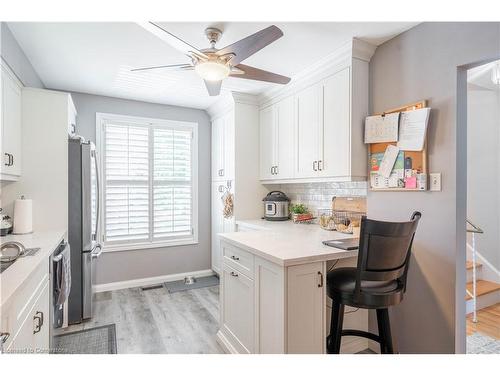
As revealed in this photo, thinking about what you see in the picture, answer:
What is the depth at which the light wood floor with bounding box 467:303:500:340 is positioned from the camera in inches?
97.0

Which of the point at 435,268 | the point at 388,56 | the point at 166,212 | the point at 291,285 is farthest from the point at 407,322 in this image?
the point at 166,212

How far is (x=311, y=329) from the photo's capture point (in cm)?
167

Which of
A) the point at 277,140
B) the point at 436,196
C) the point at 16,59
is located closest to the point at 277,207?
the point at 277,140

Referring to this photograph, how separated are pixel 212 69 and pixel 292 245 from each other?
127 centimetres

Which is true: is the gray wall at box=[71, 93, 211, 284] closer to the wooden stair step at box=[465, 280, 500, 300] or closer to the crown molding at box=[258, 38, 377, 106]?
the crown molding at box=[258, 38, 377, 106]

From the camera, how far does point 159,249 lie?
12.8 feet

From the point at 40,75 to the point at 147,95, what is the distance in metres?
1.08

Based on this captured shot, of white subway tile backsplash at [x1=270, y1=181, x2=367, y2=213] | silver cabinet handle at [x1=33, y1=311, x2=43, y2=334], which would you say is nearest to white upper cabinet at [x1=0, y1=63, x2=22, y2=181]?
silver cabinet handle at [x1=33, y1=311, x2=43, y2=334]

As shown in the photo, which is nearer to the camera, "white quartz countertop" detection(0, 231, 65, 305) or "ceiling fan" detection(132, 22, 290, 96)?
"white quartz countertop" detection(0, 231, 65, 305)

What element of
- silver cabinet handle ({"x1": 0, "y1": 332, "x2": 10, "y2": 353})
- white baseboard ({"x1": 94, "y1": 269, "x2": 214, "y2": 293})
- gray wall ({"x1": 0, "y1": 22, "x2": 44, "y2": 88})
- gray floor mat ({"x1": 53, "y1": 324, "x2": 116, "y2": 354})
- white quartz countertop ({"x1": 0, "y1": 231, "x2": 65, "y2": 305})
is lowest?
gray floor mat ({"x1": 53, "y1": 324, "x2": 116, "y2": 354})

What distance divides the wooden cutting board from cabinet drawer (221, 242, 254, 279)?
1212mm

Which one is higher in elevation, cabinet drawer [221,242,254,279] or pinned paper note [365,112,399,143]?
pinned paper note [365,112,399,143]

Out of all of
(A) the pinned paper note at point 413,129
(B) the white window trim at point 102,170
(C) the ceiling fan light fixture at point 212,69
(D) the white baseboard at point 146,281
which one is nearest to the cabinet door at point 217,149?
(B) the white window trim at point 102,170

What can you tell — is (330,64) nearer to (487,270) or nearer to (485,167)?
(485,167)
